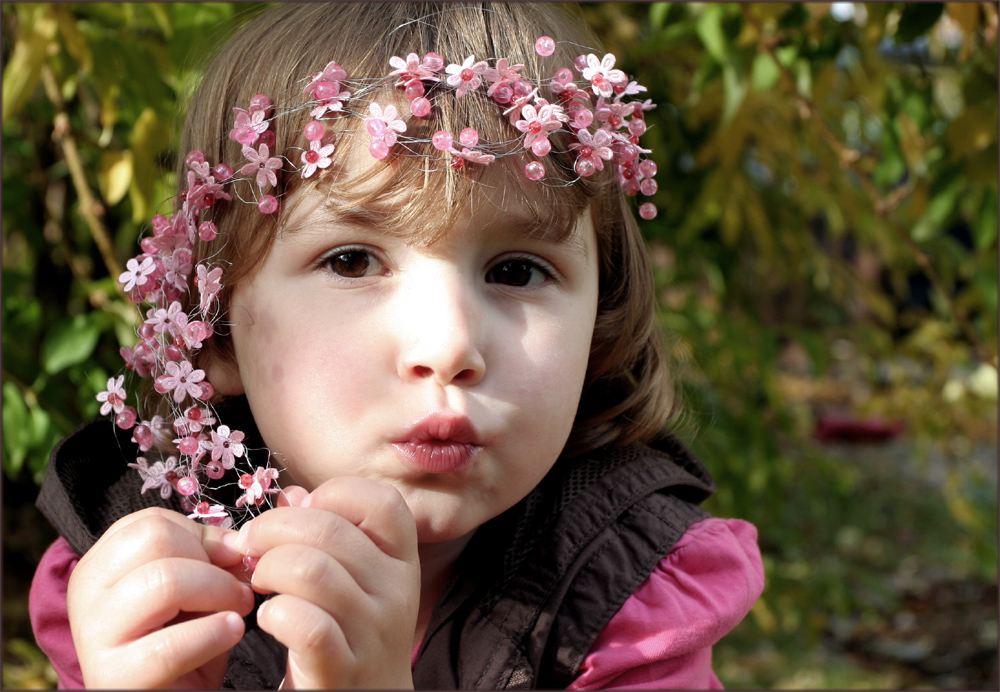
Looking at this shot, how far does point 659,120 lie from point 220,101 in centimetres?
116

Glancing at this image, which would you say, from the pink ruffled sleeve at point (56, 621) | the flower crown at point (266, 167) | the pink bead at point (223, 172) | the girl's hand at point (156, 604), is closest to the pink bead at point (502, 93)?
the flower crown at point (266, 167)

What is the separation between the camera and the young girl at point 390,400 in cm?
81

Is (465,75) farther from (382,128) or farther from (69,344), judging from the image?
(69,344)

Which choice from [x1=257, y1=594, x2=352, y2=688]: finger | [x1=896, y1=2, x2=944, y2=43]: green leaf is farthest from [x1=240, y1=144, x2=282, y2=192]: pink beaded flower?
[x1=896, y1=2, x2=944, y2=43]: green leaf

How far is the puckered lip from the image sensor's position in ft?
2.90

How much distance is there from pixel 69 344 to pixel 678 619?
106cm

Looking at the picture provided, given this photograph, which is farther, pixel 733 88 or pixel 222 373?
pixel 733 88

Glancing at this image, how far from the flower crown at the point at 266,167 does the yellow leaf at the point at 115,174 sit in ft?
1.12

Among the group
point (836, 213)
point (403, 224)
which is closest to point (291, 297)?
point (403, 224)

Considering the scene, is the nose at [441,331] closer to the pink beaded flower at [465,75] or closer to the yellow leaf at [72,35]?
the pink beaded flower at [465,75]

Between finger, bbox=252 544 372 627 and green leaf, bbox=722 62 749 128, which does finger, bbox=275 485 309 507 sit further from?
green leaf, bbox=722 62 749 128

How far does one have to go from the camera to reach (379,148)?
0.90 metres

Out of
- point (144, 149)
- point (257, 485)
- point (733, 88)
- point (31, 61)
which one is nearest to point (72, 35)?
point (31, 61)

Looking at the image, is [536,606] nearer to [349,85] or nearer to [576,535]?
[576,535]
